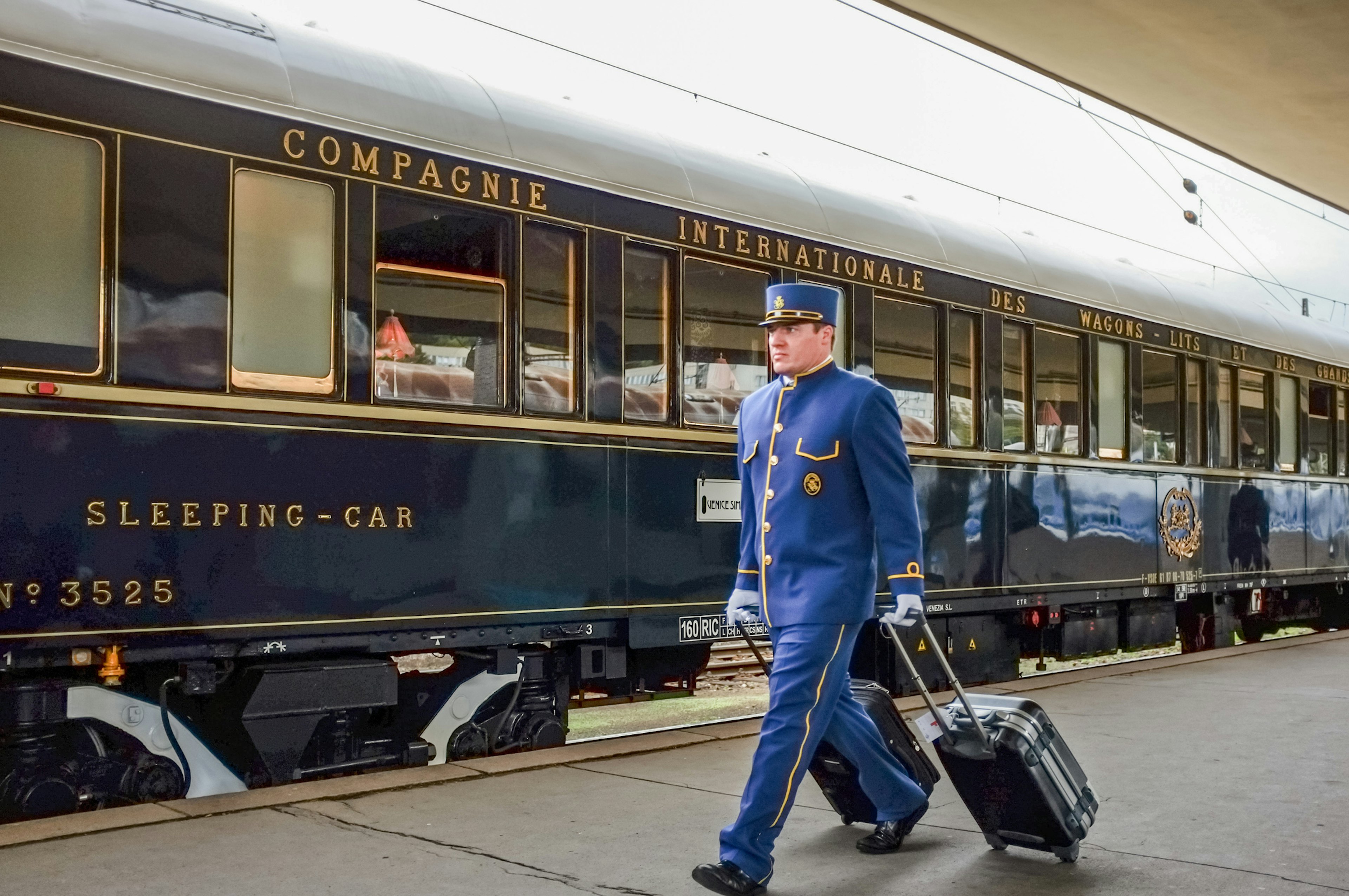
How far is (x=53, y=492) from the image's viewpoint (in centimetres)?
551

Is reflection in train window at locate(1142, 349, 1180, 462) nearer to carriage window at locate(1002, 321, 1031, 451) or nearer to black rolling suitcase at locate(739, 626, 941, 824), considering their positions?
carriage window at locate(1002, 321, 1031, 451)

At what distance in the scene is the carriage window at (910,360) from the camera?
9.62 m

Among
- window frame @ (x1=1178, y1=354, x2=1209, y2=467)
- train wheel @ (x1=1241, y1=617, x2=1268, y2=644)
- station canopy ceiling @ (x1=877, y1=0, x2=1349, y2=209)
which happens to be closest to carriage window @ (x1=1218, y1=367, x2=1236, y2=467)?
window frame @ (x1=1178, y1=354, x2=1209, y2=467)

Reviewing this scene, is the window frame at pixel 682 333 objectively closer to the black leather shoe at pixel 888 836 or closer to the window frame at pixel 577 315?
the window frame at pixel 577 315

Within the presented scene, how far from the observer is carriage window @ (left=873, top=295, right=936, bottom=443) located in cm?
962

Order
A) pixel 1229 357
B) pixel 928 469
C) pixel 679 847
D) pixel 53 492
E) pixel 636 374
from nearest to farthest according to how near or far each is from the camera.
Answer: pixel 679 847 → pixel 53 492 → pixel 636 374 → pixel 928 469 → pixel 1229 357

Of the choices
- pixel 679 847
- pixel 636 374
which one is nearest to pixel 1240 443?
pixel 636 374

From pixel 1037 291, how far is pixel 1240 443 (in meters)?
3.87

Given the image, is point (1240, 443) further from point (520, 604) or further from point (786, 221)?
point (520, 604)

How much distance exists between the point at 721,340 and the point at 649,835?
12.1ft

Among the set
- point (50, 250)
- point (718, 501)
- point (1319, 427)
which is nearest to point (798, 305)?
point (50, 250)

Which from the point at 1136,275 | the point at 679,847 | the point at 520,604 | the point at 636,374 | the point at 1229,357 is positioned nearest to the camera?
the point at 679,847

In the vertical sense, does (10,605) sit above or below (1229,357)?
below

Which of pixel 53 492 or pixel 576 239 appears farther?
pixel 576 239
